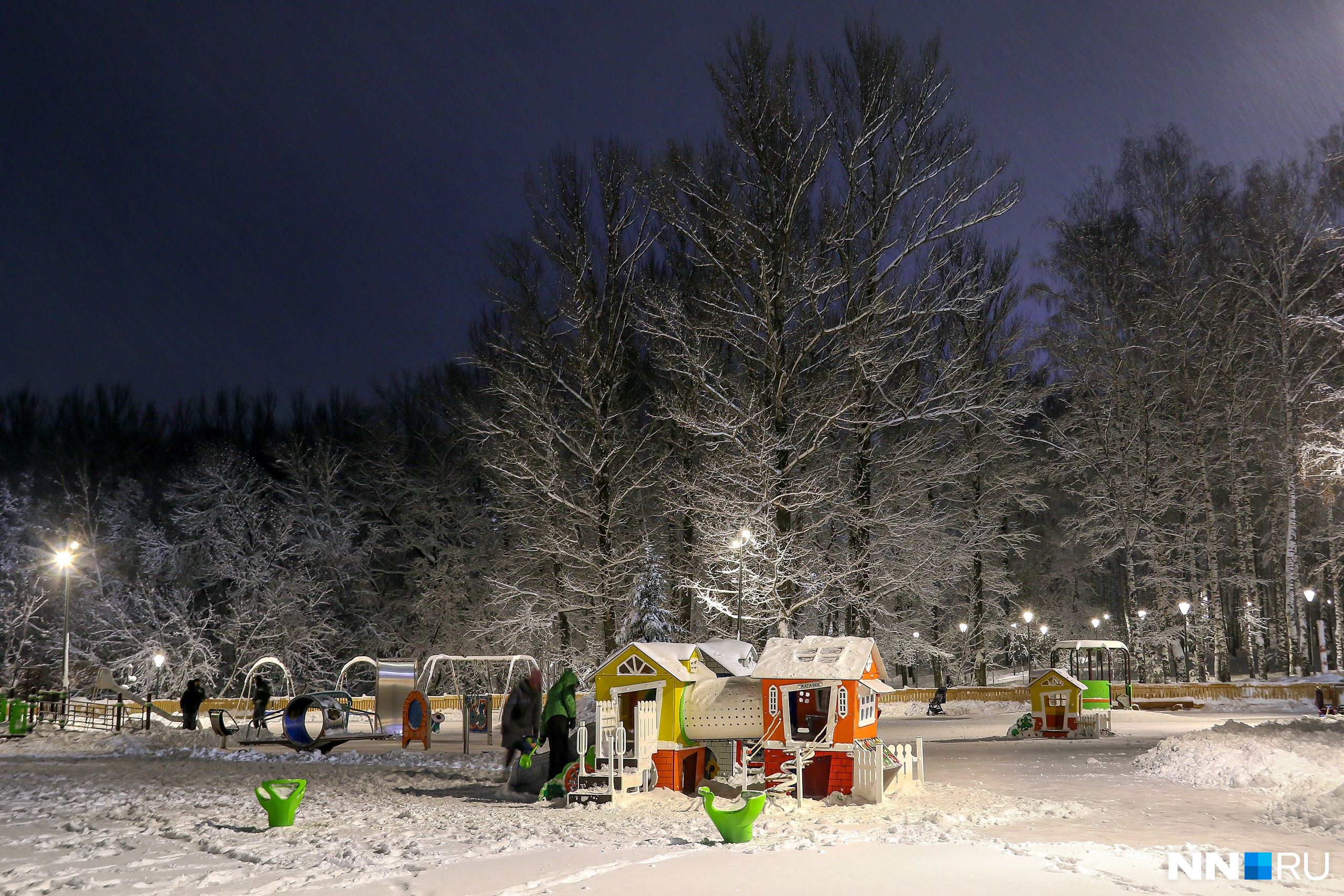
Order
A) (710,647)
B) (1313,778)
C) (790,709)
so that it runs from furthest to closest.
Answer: (710,647)
(790,709)
(1313,778)

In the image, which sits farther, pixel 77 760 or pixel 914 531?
pixel 914 531

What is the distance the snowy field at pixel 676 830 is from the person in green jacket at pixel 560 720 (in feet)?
3.02

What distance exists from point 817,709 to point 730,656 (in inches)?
158

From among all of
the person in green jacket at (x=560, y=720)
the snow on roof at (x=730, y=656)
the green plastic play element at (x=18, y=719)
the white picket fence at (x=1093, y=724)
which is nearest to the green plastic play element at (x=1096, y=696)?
the white picket fence at (x=1093, y=724)

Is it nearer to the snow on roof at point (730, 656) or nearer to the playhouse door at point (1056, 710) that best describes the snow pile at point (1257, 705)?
the playhouse door at point (1056, 710)

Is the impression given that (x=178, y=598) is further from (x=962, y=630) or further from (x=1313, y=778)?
(x=1313, y=778)


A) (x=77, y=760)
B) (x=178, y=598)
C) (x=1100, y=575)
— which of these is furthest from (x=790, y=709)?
(x=1100, y=575)

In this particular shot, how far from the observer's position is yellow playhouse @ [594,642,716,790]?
1373cm

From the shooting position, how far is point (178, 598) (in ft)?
124

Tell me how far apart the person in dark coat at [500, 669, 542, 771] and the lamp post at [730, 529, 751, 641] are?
5.75 m

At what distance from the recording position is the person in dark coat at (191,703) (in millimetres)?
25688

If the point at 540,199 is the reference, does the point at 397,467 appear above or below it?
below

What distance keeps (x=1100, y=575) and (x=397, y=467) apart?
125ft

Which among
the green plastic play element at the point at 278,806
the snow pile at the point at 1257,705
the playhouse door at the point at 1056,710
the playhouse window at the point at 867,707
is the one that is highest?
the playhouse window at the point at 867,707
